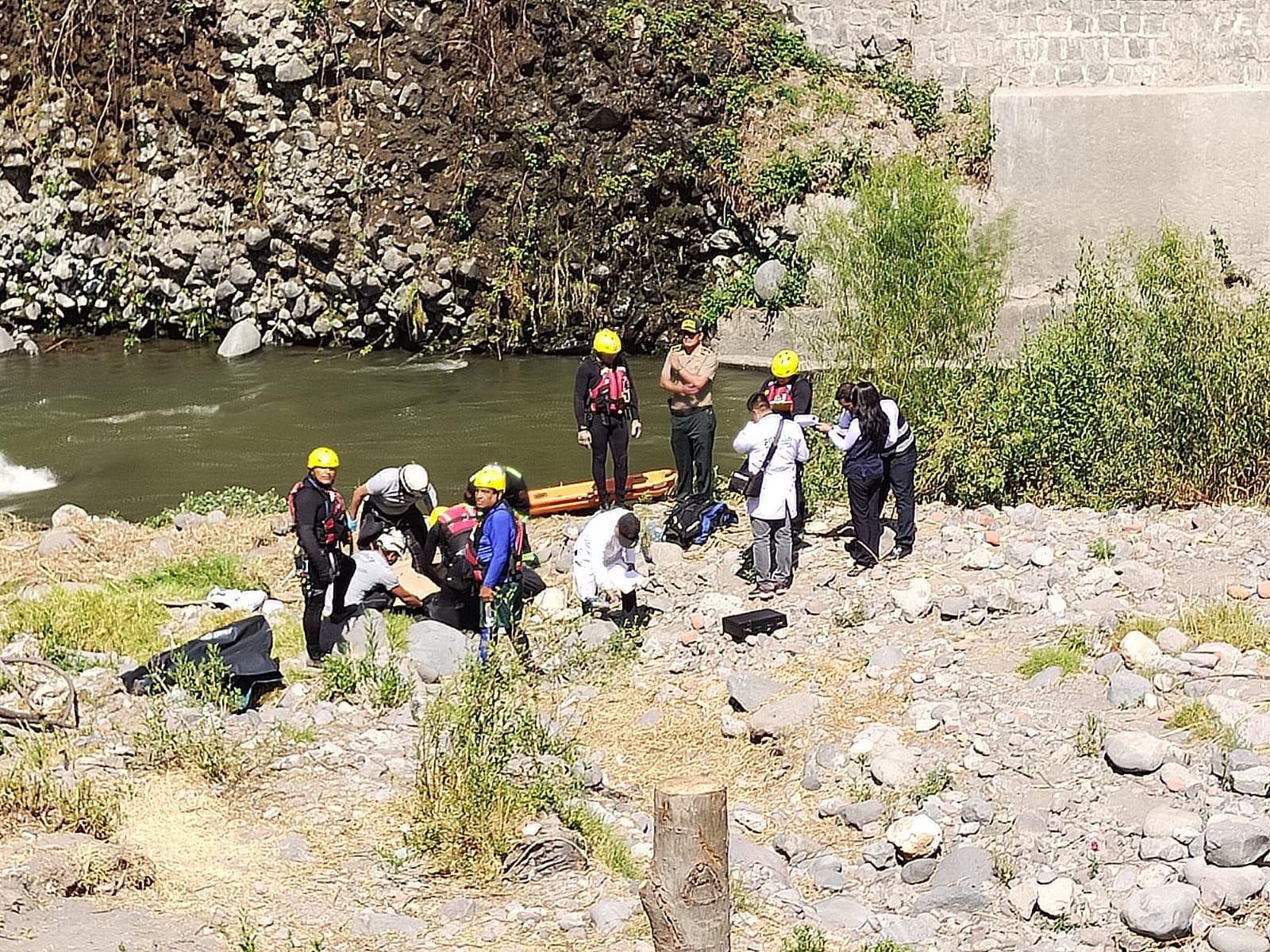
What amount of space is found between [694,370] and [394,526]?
2.62m

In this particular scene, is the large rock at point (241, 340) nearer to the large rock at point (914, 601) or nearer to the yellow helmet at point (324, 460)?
the yellow helmet at point (324, 460)

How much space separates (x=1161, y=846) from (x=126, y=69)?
72.0 ft

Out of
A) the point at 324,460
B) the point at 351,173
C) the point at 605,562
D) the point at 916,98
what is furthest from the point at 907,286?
the point at 351,173

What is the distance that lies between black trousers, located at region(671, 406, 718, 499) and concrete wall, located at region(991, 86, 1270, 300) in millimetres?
10199

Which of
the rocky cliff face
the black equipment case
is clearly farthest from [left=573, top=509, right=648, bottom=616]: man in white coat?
the rocky cliff face

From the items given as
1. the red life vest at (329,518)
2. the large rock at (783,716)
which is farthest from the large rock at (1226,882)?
the red life vest at (329,518)

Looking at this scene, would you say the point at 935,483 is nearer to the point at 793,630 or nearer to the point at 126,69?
the point at 793,630

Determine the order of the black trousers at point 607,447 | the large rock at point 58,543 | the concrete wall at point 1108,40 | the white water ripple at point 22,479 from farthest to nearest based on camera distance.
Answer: the concrete wall at point 1108,40 < the white water ripple at point 22,479 < the large rock at point 58,543 < the black trousers at point 607,447

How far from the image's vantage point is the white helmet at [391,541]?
11.3m

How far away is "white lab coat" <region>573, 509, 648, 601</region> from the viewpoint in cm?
1066

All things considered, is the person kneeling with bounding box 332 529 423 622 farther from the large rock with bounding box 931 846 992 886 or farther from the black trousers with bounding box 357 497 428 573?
the large rock with bounding box 931 846 992 886

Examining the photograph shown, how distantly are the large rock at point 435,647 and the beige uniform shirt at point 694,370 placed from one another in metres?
2.72

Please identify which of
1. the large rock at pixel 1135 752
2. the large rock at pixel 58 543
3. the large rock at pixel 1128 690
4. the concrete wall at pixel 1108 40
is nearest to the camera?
the large rock at pixel 1135 752

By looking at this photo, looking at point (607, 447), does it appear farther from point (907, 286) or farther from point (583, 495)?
point (907, 286)
